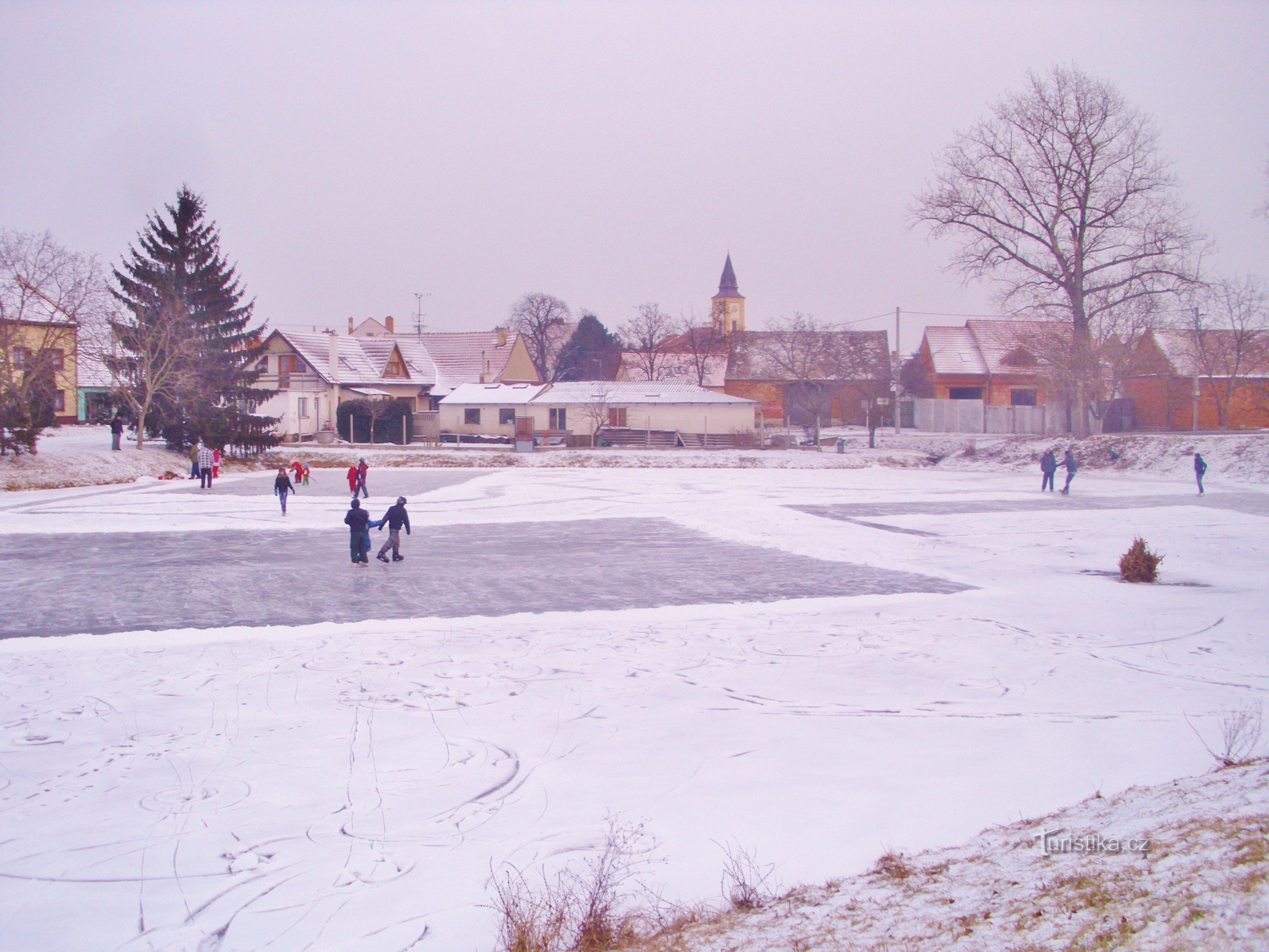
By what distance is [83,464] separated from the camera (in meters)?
29.1

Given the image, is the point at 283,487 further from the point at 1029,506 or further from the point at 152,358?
the point at 1029,506

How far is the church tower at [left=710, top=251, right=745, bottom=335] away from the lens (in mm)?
100750

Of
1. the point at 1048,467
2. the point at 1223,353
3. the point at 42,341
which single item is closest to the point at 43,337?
the point at 42,341

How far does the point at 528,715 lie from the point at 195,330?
32480 millimetres

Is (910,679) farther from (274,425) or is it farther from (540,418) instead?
(540,418)

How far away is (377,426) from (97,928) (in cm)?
4758

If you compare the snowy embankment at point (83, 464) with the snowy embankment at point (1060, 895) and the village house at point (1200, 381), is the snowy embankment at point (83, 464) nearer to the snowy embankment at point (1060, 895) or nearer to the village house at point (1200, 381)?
the snowy embankment at point (1060, 895)

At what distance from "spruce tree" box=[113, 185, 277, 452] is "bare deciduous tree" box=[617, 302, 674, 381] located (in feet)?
129

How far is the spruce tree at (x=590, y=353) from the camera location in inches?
3238

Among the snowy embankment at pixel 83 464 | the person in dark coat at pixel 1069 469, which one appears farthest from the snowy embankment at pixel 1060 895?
the snowy embankment at pixel 83 464

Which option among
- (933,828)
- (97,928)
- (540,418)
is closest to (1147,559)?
(933,828)

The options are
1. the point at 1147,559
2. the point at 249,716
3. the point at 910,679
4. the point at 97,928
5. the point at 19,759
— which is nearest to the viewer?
the point at 97,928

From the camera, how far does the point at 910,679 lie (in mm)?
8500

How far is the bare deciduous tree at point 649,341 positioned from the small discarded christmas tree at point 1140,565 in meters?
61.7
